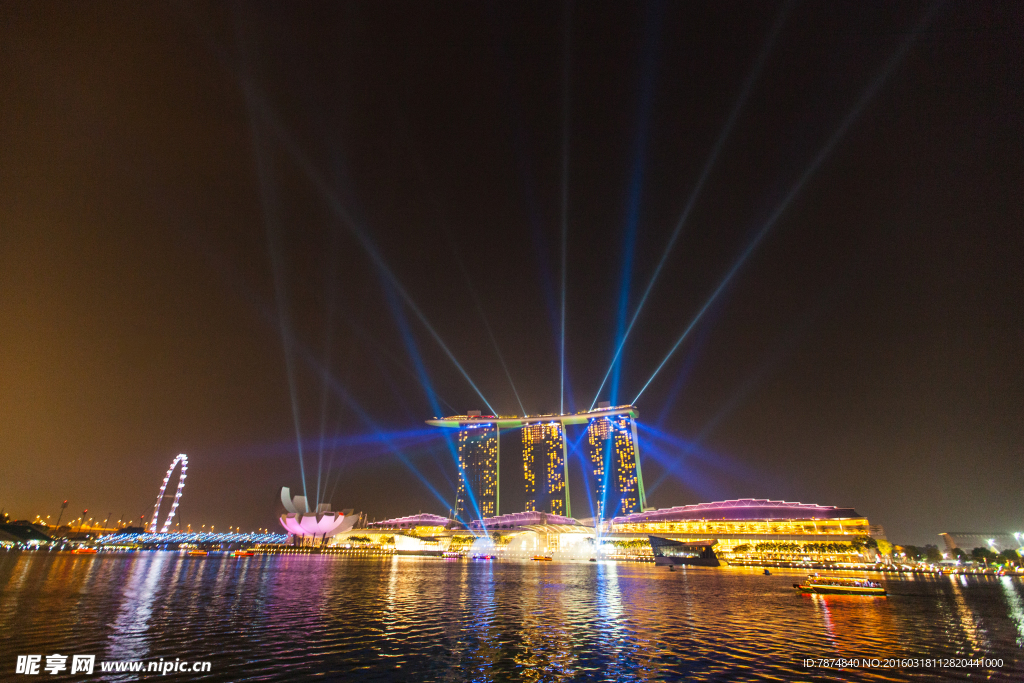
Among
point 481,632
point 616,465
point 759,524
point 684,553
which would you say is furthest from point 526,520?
point 481,632

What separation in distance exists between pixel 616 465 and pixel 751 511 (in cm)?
5802

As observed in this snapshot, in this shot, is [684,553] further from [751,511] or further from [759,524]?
[751,511]

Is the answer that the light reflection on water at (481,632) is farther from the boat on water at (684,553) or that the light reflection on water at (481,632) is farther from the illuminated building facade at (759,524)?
the illuminated building facade at (759,524)

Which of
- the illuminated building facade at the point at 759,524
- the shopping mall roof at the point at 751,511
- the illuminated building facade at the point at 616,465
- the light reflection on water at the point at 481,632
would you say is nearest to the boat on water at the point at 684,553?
the illuminated building facade at the point at 759,524

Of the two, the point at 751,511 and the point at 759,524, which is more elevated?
the point at 751,511

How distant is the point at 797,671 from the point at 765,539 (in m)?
132

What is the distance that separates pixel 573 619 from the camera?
27891mm

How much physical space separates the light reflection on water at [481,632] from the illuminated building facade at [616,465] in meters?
140

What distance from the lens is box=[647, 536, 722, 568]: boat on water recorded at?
11900cm

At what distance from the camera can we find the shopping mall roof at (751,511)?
429 ft

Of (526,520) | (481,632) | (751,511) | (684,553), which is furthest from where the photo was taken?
(526,520)

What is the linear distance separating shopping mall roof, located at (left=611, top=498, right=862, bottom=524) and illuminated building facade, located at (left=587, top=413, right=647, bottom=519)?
24.5 metres

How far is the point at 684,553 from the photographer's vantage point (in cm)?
12306

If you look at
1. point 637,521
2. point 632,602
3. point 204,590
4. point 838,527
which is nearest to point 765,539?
point 838,527
